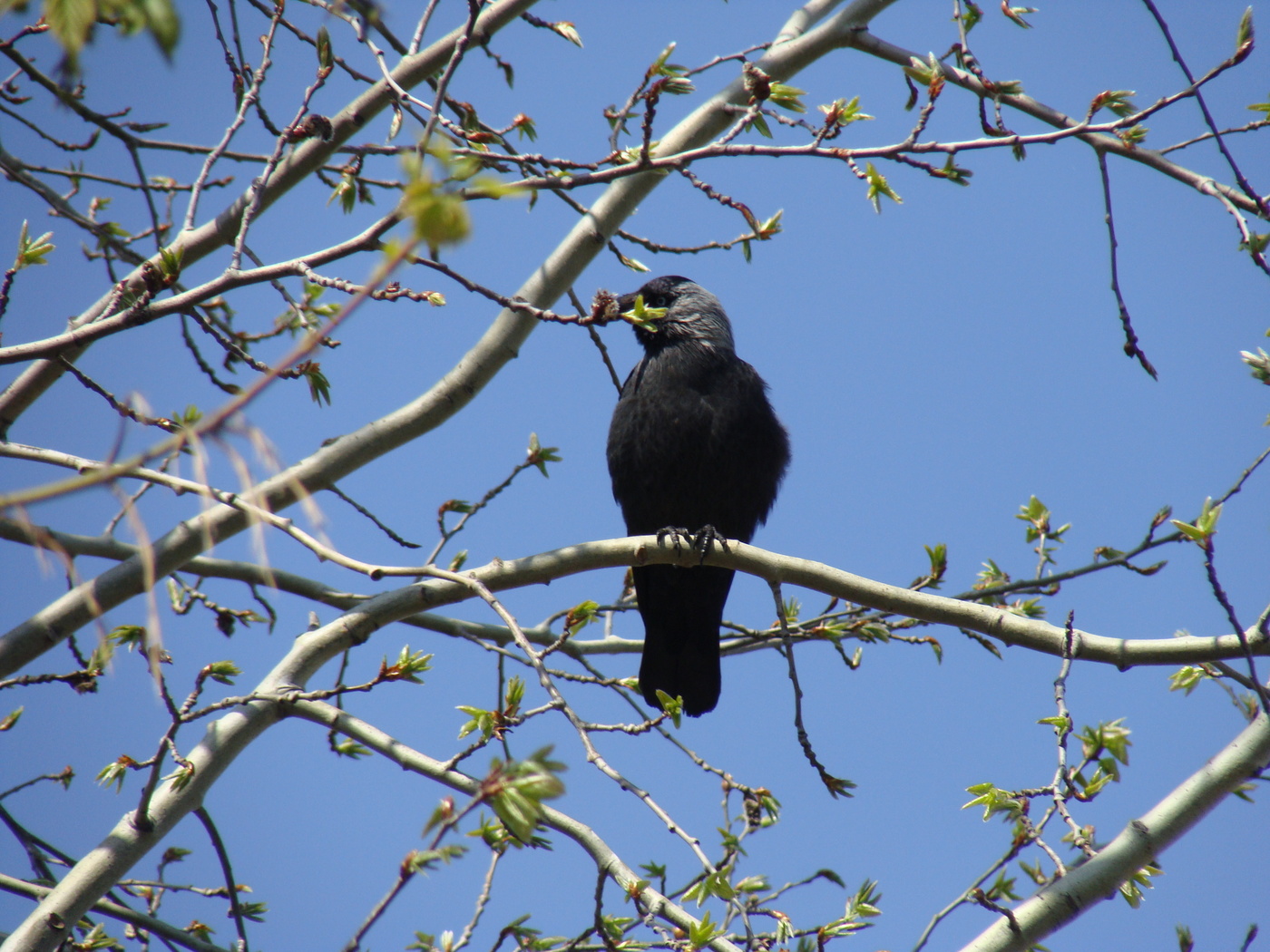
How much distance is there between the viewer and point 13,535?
300 cm

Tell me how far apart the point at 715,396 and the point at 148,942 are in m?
3.07

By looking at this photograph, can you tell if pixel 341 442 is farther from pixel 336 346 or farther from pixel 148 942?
pixel 148 942

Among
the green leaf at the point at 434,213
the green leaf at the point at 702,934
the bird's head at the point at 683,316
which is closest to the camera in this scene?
the green leaf at the point at 434,213

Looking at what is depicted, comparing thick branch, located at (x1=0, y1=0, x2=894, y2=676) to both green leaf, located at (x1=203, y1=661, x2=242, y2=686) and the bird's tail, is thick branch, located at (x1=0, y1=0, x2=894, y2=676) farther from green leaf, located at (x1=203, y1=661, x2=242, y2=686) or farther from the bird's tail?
the bird's tail

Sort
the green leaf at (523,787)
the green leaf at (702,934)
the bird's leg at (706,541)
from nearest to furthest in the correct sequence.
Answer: the green leaf at (523,787)
the green leaf at (702,934)
the bird's leg at (706,541)

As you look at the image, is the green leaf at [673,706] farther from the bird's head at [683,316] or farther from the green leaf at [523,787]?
the bird's head at [683,316]

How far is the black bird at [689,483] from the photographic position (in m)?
4.32

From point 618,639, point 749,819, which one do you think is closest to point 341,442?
point 618,639

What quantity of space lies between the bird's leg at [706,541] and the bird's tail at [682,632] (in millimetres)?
795

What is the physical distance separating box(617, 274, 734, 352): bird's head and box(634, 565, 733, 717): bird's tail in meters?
1.14

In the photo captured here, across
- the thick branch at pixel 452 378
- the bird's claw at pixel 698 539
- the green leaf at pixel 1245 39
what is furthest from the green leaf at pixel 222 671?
the green leaf at pixel 1245 39

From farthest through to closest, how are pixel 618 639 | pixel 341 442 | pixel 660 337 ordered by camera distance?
pixel 660 337 < pixel 618 639 < pixel 341 442

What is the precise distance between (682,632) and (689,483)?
2.22 feet

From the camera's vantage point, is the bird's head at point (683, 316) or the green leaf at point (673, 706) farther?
the bird's head at point (683, 316)
